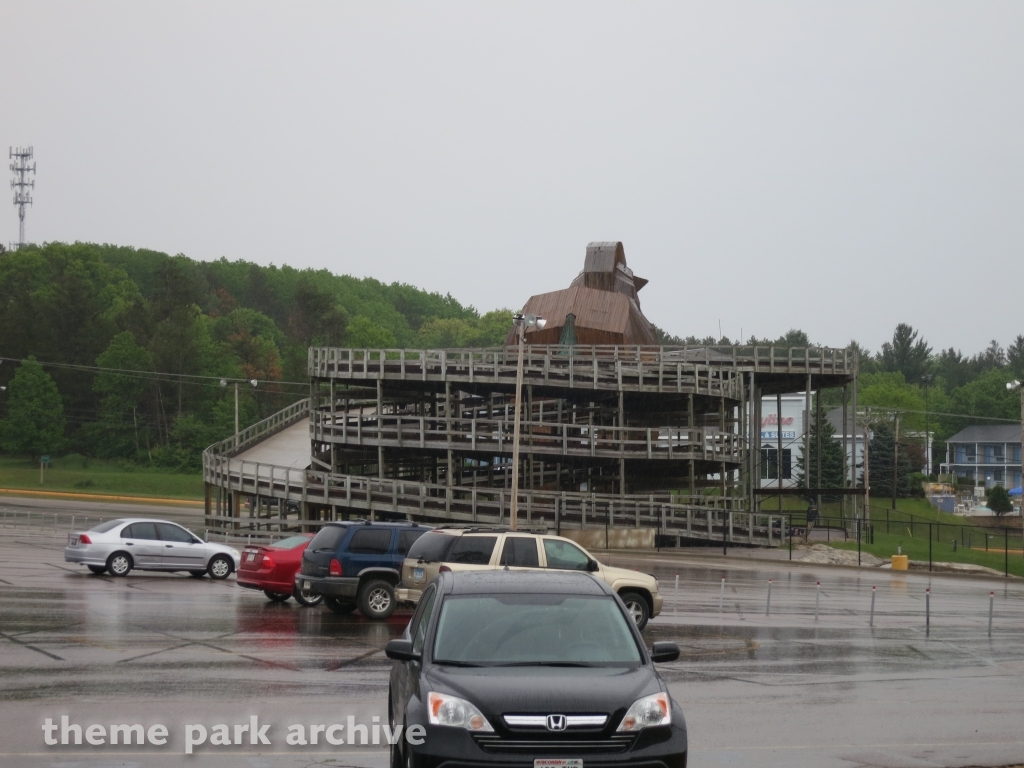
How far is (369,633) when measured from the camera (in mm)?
19219

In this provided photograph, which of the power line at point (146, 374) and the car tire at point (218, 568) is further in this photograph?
the power line at point (146, 374)

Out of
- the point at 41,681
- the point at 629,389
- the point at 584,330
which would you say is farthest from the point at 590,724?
the point at 584,330

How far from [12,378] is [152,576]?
Result: 90015 millimetres

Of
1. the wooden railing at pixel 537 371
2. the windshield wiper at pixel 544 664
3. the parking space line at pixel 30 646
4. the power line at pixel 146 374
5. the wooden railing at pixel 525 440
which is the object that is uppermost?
the power line at pixel 146 374

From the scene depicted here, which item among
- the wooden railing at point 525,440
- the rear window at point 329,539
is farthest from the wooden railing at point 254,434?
the rear window at point 329,539

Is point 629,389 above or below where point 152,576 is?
above

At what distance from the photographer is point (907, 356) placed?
611ft

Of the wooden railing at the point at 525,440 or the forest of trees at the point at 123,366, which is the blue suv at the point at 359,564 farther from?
the forest of trees at the point at 123,366

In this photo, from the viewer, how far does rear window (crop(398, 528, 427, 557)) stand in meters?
22.0

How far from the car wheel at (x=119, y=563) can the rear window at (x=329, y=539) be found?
8247 mm

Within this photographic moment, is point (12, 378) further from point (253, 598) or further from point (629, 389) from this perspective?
point (253, 598)

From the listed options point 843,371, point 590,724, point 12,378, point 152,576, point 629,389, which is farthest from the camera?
point 12,378

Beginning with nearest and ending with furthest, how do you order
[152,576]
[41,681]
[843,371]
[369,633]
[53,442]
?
[41,681], [369,633], [152,576], [843,371], [53,442]

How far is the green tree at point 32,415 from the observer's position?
101 metres
